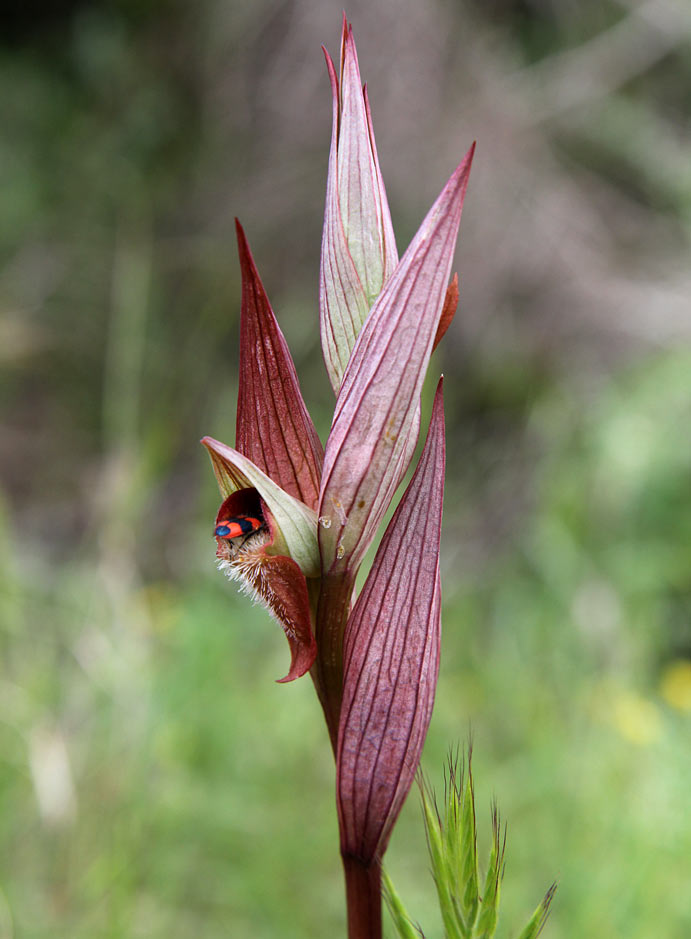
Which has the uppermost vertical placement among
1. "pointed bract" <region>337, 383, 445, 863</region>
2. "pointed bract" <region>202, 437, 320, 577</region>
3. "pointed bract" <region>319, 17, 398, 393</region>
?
"pointed bract" <region>319, 17, 398, 393</region>

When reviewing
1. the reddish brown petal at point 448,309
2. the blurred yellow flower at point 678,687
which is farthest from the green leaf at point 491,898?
the blurred yellow flower at point 678,687

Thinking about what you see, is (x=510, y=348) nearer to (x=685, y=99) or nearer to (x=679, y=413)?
(x=679, y=413)

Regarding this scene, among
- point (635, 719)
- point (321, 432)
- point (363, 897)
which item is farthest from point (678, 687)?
point (363, 897)

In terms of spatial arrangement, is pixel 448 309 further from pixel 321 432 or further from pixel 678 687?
pixel 321 432

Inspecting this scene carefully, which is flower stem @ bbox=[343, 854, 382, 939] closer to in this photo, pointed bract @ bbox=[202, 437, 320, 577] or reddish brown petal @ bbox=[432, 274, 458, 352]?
pointed bract @ bbox=[202, 437, 320, 577]

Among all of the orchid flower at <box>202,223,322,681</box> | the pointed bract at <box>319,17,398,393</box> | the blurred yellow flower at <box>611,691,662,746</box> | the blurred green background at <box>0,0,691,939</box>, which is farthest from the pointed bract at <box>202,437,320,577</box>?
the blurred yellow flower at <box>611,691,662,746</box>

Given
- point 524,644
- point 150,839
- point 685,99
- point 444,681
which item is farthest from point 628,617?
point 685,99
